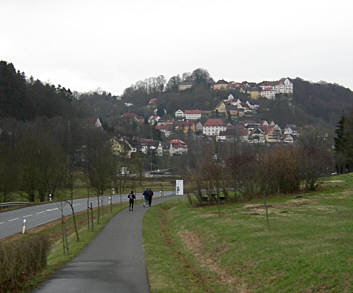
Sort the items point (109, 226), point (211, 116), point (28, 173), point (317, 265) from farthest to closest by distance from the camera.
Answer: point (211, 116) → point (28, 173) → point (109, 226) → point (317, 265)

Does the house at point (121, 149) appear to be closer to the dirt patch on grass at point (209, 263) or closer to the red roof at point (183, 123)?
the dirt patch on grass at point (209, 263)

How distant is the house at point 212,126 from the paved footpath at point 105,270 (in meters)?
160

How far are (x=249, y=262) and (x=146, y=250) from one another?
15.3 feet

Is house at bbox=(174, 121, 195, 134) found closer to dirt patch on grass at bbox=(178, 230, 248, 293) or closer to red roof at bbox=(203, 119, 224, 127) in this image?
red roof at bbox=(203, 119, 224, 127)

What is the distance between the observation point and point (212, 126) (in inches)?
7141

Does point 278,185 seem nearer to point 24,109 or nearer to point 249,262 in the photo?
point 249,262

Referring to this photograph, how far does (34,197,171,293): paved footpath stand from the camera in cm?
1096

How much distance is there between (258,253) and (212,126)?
168 meters

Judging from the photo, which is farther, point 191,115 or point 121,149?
point 191,115

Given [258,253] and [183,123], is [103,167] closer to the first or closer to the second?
[258,253]

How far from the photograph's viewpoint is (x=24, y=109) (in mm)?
85688

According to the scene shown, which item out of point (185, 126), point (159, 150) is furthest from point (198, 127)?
point (159, 150)

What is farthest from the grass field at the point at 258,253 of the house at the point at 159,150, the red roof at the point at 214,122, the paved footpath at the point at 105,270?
the red roof at the point at 214,122

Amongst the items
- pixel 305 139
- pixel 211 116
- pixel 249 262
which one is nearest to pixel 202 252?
pixel 249 262
